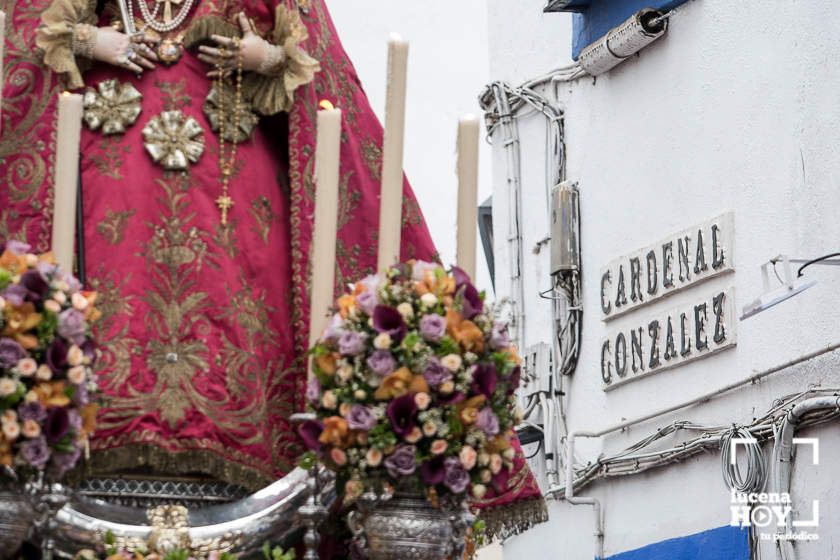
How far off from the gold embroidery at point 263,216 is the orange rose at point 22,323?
2.90 ft

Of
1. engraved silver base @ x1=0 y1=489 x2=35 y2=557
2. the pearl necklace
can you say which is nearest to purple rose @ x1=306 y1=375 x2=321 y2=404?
engraved silver base @ x1=0 y1=489 x2=35 y2=557

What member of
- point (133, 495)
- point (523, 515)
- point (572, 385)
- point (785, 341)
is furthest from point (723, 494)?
point (133, 495)

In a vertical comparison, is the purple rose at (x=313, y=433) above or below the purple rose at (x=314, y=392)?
below

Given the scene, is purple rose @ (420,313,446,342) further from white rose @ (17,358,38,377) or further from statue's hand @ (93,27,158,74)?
statue's hand @ (93,27,158,74)

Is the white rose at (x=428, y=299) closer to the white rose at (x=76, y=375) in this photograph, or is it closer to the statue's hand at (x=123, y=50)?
the white rose at (x=76, y=375)

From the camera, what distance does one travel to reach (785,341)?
968 centimetres

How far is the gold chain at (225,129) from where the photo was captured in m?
4.19

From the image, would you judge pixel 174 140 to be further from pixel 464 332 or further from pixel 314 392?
pixel 464 332

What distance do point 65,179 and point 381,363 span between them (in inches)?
28.8

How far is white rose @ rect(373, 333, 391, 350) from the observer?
357 centimetres

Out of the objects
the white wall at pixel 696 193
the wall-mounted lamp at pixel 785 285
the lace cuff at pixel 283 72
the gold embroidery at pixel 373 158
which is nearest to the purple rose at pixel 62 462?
the lace cuff at pixel 283 72

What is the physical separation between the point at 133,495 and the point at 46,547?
0.31m

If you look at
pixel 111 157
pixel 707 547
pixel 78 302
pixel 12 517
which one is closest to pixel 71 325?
pixel 78 302

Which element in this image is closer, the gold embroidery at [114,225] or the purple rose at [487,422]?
the purple rose at [487,422]
